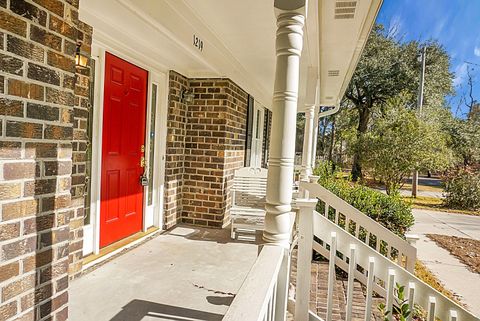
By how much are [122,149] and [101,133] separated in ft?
1.36

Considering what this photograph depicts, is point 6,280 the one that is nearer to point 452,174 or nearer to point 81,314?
point 81,314

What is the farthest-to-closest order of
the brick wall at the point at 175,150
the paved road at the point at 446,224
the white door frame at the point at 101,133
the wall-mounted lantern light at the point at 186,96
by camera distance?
1. the paved road at the point at 446,224
2. the wall-mounted lantern light at the point at 186,96
3. the brick wall at the point at 175,150
4. the white door frame at the point at 101,133

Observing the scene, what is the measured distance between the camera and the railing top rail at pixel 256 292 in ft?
3.11

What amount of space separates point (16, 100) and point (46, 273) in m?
0.76

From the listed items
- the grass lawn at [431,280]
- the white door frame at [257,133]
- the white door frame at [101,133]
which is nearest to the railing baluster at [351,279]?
the grass lawn at [431,280]

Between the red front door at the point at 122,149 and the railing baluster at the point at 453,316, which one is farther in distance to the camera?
the red front door at the point at 122,149

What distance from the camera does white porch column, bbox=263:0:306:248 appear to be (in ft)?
5.15

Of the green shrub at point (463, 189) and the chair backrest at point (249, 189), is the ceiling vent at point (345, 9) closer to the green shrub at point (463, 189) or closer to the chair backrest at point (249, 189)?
the chair backrest at point (249, 189)

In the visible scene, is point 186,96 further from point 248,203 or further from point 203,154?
point 248,203

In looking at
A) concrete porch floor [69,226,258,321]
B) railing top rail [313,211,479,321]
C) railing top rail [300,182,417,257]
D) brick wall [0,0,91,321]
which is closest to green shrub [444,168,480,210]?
railing top rail [300,182,417,257]

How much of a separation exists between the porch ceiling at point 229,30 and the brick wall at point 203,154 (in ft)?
1.26

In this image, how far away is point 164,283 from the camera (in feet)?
9.14

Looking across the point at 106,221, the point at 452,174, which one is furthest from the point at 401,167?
the point at 106,221

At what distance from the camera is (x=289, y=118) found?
1583 millimetres
